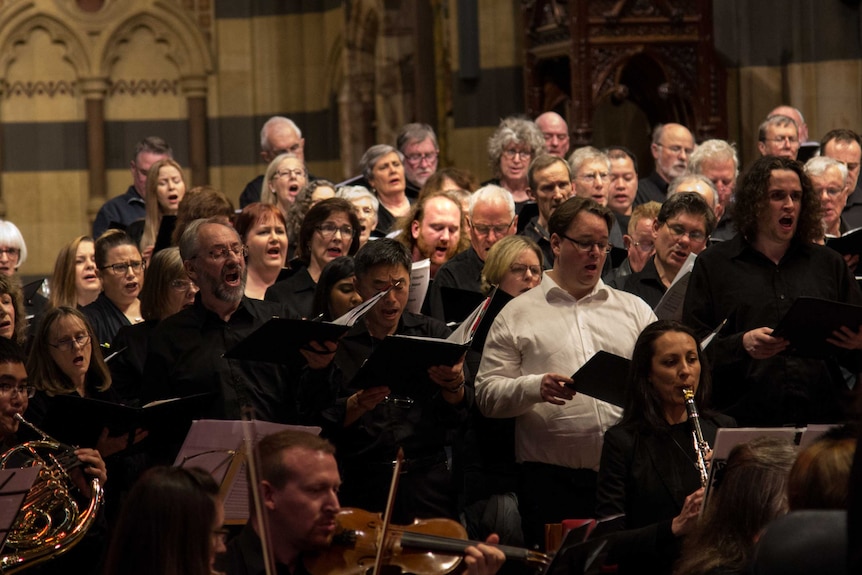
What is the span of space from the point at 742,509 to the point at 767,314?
1812 mm

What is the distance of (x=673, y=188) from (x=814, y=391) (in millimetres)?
1968

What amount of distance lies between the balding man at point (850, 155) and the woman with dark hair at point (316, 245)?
2.77 m

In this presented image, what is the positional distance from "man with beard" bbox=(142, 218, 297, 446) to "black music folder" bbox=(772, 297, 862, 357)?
5.18 ft

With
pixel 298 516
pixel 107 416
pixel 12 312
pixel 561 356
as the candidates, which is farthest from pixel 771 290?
pixel 12 312

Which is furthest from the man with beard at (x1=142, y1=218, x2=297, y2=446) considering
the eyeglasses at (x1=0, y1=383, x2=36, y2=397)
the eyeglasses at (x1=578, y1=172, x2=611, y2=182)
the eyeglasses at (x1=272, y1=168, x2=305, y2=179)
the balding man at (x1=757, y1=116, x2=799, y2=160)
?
the balding man at (x1=757, y1=116, x2=799, y2=160)

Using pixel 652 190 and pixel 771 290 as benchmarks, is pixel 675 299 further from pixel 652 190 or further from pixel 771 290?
pixel 652 190

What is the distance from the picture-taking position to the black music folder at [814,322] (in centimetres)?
432

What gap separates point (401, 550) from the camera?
327 centimetres

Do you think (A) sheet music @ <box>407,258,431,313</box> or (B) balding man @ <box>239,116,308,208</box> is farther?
(B) balding man @ <box>239,116,308,208</box>

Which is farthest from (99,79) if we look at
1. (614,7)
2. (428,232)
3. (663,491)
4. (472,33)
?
(663,491)

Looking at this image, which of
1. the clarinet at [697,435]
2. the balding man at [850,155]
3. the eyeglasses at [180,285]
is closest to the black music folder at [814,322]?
the clarinet at [697,435]

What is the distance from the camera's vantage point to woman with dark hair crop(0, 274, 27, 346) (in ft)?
16.7

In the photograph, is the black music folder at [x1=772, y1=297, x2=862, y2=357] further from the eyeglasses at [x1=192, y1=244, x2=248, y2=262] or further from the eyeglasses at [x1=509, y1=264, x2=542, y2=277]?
the eyeglasses at [x1=192, y1=244, x2=248, y2=262]

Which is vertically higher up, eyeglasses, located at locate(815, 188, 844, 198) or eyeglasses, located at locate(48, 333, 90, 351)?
eyeglasses, located at locate(815, 188, 844, 198)
